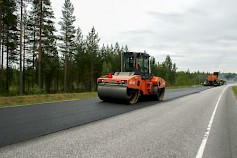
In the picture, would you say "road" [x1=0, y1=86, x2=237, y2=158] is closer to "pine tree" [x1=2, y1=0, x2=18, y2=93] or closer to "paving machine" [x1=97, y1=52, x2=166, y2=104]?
"paving machine" [x1=97, y1=52, x2=166, y2=104]

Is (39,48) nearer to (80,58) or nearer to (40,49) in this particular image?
(40,49)

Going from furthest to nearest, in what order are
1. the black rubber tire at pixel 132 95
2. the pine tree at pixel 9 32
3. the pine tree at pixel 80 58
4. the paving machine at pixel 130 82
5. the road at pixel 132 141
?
the pine tree at pixel 80 58 < the pine tree at pixel 9 32 < the black rubber tire at pixel 132 95 < the paving machine at pixel 130 82 < the road at pixel 132 141

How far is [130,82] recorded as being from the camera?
1722 cm

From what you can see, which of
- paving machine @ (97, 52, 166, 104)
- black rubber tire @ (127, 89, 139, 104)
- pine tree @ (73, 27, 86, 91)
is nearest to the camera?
paving machine @ (97, 52, 166, 104)

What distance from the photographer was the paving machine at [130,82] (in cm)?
1731

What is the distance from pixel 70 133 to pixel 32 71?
48.0m

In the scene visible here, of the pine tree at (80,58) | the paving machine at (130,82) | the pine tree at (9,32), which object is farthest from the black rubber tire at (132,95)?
the pine tree at (80,58)

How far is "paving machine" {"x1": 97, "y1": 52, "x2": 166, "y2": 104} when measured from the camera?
1731 cm

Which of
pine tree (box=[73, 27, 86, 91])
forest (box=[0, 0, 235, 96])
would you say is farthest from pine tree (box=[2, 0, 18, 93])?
pine tree (box=[73, 27, 86, 91])

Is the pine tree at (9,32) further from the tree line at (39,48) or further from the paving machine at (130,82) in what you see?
the paving machine at (130,82)

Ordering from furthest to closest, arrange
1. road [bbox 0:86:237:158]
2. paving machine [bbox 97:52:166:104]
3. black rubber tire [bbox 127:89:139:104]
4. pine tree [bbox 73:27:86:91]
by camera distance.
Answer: pine tree [bbox 73:27:86:91] → black rubber tire [bbox 127:89:139:104] → paving machine [bbox 97:52:166:104] → road [bbox 0:86:237:158]

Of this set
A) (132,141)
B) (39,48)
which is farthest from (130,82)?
(39,48)

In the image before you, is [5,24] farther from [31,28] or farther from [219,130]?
[219,130]

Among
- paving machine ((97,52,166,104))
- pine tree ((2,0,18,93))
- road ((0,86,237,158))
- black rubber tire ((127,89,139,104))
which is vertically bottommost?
road ((0,86,237,158))
